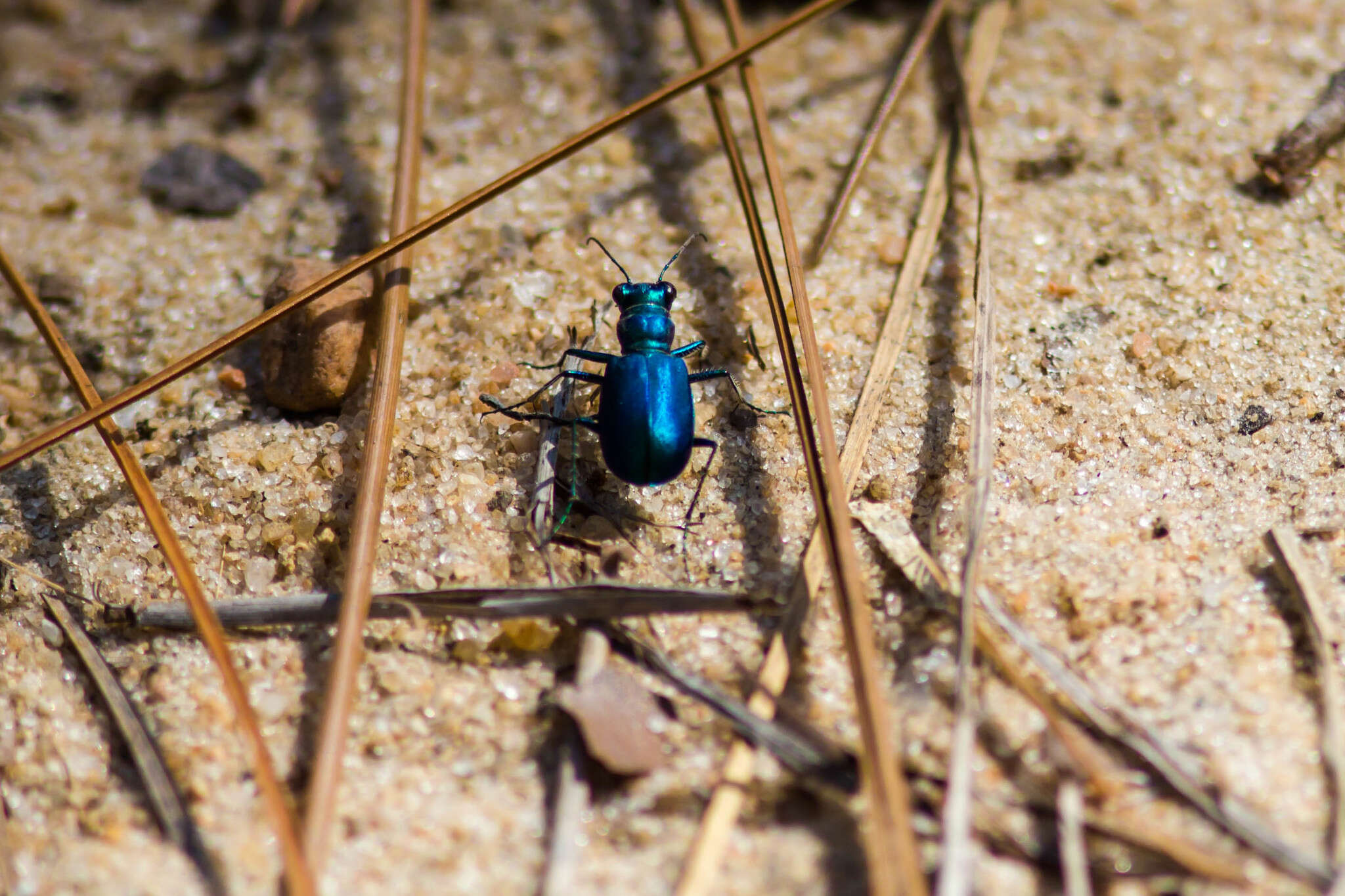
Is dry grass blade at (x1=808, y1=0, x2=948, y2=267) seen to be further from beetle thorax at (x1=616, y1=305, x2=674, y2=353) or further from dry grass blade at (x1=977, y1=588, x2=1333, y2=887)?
dry grass blade at (x1=977, y1=588, x2=1333, y2=887)

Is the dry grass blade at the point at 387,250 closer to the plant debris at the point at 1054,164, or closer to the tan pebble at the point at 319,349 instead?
the tan pebble at the point at 319,349

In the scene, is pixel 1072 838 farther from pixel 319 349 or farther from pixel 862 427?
pixel 319 349

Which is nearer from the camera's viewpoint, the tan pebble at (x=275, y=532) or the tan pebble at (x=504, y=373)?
the tan pebble at (x=275, y=532)

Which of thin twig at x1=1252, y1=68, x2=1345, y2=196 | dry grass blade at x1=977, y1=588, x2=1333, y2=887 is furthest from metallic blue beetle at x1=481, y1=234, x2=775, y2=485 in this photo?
thin twig at x1=1252, y1=68, x2=1345, y2=196

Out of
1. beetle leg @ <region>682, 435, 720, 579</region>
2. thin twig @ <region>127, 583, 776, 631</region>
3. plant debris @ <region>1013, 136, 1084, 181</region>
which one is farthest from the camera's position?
plant debris @ <region>1013, 136, 1084, 181</region>

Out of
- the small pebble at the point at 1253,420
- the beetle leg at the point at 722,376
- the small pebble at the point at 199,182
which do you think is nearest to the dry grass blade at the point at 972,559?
the beetle leg at the point at 722,376

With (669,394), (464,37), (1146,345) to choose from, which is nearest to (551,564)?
(669,394)
